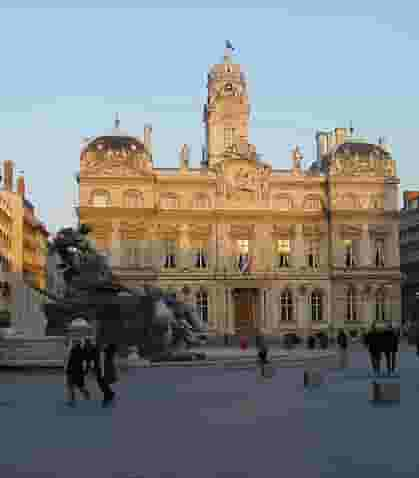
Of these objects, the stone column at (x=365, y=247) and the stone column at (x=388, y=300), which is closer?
the stone column at (x=365, y=247)

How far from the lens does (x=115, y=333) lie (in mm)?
30672

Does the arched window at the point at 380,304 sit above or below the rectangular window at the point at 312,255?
below

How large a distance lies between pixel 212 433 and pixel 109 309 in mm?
19153

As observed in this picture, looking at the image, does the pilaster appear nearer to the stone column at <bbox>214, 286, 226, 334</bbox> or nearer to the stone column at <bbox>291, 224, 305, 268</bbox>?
the stone column at <bbox>291, 224, 305, 268</bbox>

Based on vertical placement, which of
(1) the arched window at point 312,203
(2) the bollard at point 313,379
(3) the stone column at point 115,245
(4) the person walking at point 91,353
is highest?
(1) the arched window at point 312,203

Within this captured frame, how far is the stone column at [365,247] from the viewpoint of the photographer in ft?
224

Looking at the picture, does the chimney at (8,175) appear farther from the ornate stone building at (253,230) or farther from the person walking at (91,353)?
the person walking at (91,353)

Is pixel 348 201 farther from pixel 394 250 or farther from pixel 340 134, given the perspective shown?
pixel 340 134

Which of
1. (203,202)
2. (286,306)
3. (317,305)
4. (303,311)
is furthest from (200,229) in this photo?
(317,305)

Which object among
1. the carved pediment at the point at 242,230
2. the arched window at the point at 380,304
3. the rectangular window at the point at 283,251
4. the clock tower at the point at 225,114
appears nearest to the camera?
the carved pediment at the point at 242,230

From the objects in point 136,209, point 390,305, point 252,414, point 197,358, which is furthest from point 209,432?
point 390,305

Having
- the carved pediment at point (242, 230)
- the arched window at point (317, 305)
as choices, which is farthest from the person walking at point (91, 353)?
the arched window at point (317, 305)

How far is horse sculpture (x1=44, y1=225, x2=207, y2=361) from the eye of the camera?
30344mm

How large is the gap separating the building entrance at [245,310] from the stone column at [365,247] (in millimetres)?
10142
